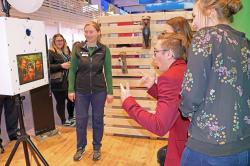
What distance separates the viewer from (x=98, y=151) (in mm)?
3295

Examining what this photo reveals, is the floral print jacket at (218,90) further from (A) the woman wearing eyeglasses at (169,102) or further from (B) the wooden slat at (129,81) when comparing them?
(B) the wooden slat at (129,81)

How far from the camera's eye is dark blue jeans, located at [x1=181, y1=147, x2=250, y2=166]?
1.11 meters

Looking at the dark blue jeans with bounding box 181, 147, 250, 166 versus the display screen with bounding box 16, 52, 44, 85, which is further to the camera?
the display screen with bounding box 16, 52, 44, 85

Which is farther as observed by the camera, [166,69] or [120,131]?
[120,131]

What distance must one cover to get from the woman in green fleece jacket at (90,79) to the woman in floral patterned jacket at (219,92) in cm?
203

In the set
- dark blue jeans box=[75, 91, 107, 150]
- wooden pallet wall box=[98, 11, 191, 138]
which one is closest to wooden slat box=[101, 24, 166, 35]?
wooden pallet wall box=[98, 11, 191, 138]

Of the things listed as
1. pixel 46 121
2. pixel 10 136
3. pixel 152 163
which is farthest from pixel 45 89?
pixel 152 163

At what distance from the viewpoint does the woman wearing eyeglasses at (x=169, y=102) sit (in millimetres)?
1296

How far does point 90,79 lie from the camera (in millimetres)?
3082

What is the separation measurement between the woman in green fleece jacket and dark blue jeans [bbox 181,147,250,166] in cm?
203

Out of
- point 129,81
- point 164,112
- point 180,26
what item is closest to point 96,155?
point 129,81

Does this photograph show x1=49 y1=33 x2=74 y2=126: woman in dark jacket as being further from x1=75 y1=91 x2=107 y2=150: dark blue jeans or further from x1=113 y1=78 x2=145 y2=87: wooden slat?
x1=75 y1=91 x2=107 y2=150: dark blue jeans

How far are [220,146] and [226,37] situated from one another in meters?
0.42

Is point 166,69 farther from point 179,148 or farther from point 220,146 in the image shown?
point 220,146
